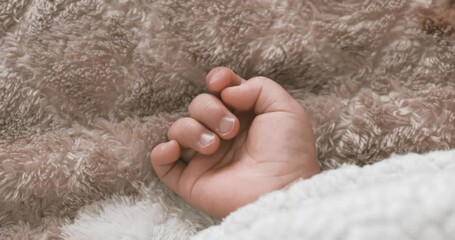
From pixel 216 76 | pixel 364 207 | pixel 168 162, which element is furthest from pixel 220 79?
pixel 364 207

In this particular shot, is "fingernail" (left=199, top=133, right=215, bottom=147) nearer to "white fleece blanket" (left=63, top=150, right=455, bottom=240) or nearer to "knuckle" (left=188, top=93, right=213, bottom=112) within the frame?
"knuckle" (left=188, top=93, right=213, bottom=112)

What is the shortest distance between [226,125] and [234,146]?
1.8 inches

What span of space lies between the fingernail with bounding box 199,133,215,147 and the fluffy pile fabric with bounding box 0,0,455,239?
7 cm

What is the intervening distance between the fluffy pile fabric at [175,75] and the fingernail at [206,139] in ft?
0.22

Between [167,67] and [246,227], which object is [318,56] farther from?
[246,227]

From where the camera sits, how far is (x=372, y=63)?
763 mm

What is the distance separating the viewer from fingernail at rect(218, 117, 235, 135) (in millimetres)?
698

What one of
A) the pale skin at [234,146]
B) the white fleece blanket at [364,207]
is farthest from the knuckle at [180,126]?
the white fleece blanket at [364,207]

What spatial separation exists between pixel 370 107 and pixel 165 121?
24 centimetres

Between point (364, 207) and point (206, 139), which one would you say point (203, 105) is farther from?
point (364, 207)

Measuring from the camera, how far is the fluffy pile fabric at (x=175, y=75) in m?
0.72

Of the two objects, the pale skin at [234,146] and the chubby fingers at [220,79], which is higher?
the chubby fingers at [220,79]

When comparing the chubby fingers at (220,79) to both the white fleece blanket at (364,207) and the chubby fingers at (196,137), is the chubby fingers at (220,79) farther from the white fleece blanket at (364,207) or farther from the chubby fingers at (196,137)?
the white fleece blanket at (364,207)

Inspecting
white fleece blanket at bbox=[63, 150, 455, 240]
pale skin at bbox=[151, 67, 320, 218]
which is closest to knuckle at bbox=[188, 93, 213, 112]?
pale skin at bbox=[151, 67, 320, 218]
